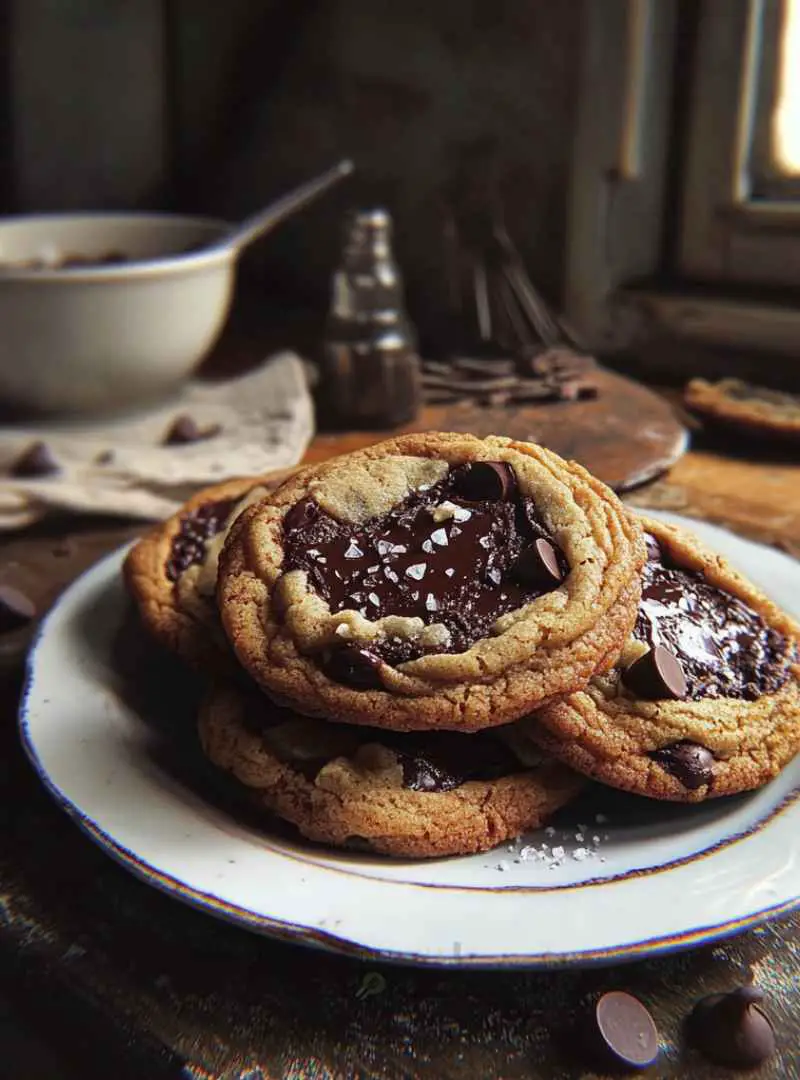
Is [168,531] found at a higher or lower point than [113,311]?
lower

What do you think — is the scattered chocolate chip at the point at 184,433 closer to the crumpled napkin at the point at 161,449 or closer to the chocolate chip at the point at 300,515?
the crumpled napkin at the point at 161,449

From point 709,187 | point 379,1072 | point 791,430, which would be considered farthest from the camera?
point 709,187

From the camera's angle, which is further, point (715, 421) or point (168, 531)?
point (715, 421)

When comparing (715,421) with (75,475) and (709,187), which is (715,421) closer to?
(709,187)

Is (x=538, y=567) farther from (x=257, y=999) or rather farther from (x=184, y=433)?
(x=184, y=433)

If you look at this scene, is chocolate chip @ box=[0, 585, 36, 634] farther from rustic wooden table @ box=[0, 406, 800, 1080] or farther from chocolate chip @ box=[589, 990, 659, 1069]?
chocolate chip @ box=[589, 990, 659, 1069]

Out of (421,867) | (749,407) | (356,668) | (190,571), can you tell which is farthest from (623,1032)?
(749,407)

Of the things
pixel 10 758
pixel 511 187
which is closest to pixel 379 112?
pixel 511 187

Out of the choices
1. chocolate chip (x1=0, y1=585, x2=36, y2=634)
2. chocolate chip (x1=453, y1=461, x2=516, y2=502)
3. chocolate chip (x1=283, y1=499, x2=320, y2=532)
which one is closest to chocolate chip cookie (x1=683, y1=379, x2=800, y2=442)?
chocolate chip (x1=453, y1=461, x2=516, y2=502)
